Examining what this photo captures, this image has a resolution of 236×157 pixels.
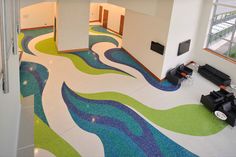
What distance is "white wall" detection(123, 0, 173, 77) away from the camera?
1088 centimetres

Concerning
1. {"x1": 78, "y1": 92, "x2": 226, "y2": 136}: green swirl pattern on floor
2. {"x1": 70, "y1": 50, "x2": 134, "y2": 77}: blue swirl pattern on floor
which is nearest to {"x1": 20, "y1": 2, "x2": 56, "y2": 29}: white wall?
{"x1": 70, "y1": 50, "x2": 134, "y2": 77}: blue swirl pattern on floor

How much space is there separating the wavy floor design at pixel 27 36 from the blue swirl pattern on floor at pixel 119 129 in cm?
549

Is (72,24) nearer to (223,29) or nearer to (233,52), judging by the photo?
(223,29)

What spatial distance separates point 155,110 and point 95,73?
12.8 ft

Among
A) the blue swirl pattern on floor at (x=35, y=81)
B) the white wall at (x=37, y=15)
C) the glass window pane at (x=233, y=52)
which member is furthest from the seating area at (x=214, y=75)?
the white wall at (x=37, y=15)

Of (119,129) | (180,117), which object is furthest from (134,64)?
(119,129)

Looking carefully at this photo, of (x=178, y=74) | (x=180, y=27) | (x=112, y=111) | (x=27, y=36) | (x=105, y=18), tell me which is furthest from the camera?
(x=105, y=18)

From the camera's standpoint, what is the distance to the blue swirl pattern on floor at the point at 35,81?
9057mm

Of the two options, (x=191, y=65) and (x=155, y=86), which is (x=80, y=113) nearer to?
(x=155, y=86)

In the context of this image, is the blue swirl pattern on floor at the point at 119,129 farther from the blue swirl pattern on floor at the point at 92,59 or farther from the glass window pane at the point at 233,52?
the glass window pane at the point at 233,52

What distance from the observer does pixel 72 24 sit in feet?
44.2

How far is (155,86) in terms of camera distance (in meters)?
11.4

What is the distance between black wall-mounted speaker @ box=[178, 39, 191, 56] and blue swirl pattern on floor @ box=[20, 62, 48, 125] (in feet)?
22.2

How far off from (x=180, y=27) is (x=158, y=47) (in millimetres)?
1479
